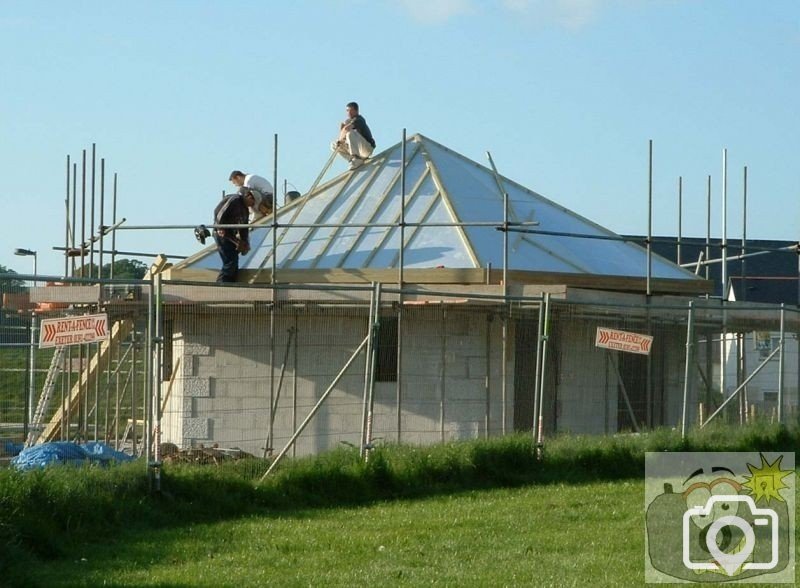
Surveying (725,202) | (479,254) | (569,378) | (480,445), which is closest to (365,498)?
(480,445)

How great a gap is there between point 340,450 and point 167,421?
5628 mm

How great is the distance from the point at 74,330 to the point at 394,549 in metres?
3.87

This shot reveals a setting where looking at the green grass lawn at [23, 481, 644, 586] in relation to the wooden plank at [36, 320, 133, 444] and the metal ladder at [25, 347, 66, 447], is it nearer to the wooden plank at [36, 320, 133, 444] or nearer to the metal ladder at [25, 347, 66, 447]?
the metal ladder at [25, 347, 66, 447]

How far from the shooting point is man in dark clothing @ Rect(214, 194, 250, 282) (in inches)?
784

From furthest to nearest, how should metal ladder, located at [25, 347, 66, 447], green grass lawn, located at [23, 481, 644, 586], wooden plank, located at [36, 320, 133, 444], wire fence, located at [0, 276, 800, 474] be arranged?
wire fence, located at [0, 276, 800, 474] < wooden plank, located at [36, 320, 133, 444] < metal ladder, located at [25, 347, 66, 447] < green grass lawn, located at [23, 481, 644, 586]

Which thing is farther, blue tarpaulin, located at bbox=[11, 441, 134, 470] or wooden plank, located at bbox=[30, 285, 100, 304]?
wooden plank, located at bbox=[30, 285, 100, 304]

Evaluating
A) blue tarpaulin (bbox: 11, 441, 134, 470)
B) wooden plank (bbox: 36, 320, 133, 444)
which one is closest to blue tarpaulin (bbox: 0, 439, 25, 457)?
blue tarpaulin (bbox: 11, 441, 134, 470)

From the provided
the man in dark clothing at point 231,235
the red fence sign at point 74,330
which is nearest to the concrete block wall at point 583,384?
the man in dark clothing at point 231,235

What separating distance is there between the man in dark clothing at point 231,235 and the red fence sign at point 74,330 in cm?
697

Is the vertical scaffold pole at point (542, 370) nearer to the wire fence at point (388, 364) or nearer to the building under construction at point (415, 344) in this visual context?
the building under construction at point (415, 344)

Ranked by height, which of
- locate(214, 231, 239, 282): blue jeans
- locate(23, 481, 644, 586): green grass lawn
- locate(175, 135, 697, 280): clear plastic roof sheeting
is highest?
locate(175, 135, 697, 280): clear plastic roof sheeting

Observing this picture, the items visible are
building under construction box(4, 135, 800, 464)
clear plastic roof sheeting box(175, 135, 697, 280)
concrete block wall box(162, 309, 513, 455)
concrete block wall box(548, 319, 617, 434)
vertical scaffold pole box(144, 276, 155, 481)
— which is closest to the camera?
vertical scaffold pole box(144, 276, 155, 481)

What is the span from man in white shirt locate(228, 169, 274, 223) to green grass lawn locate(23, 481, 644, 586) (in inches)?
300

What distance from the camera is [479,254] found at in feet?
67.7
